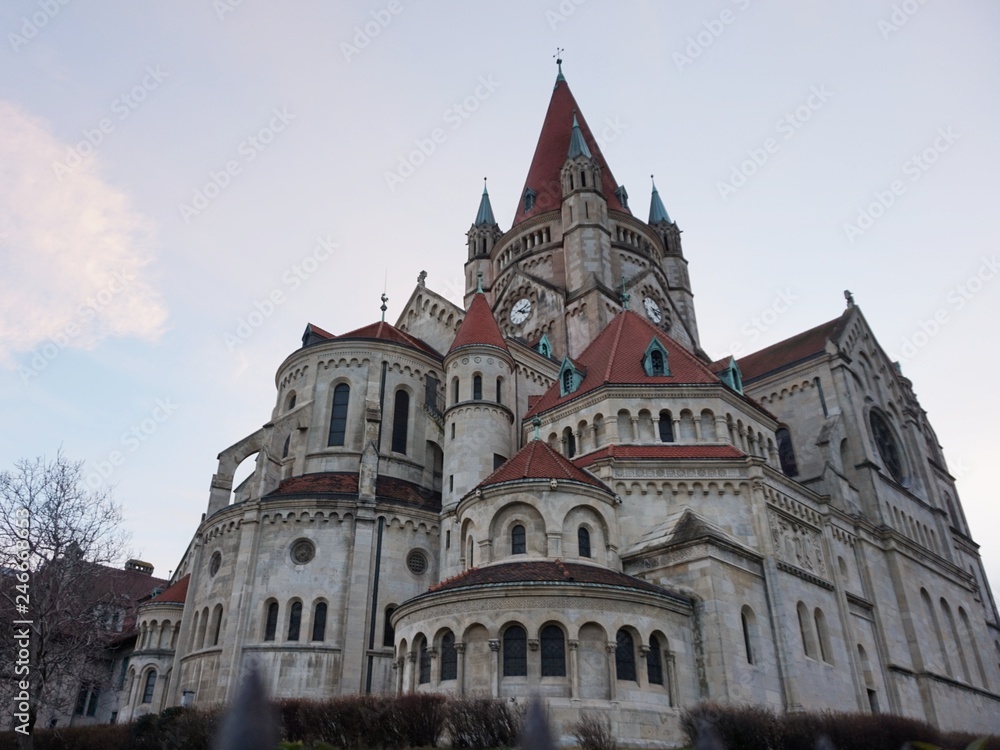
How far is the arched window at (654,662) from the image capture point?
21500 mm

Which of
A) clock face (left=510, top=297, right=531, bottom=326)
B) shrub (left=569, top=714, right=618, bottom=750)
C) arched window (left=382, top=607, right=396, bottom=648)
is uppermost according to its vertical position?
clock face (left=510, top=297, right=531, bottom=326)

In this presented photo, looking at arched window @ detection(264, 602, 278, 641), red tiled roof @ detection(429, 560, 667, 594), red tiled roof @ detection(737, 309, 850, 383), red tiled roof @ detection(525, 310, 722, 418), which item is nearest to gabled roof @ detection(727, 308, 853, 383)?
red tiled roof @ detection(737, 309, 850, 383)

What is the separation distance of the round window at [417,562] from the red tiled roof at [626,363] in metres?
7.27

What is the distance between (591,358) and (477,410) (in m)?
5.59

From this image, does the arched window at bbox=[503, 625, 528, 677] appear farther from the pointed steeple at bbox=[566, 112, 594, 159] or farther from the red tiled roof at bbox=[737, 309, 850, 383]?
the pointed steeple at bbox=[566, 112, 594, 159]

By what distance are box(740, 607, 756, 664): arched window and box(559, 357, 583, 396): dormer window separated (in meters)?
11.2

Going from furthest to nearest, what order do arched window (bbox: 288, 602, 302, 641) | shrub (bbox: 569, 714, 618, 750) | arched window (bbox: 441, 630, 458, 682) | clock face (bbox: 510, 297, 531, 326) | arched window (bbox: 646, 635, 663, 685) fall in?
clock face (bbox: 510, 297, 531, 326)
arched window (bbox: 288, 602, 302, 641)
arched window (bbox: 441, 630, 458, 682)
arched window (bbox: 646, 635, 663, 685)
shrub (bbox: 569, 714, 618, 750)

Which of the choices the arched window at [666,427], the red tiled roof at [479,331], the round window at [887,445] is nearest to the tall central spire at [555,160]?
the red tiled roof at [479,331]

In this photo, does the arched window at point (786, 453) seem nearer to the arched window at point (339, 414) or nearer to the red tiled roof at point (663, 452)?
the red tiled roof at point (663, 452)

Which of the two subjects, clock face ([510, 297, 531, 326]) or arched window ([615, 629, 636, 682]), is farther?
clock face ([510, 297, 531, 326])

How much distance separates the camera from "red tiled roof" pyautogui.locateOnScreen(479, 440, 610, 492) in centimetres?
2531

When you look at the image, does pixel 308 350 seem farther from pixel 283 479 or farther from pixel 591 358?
pixel 591 358

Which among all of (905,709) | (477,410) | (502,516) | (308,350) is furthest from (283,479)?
(905,709)

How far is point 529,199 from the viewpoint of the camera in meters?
50.5
